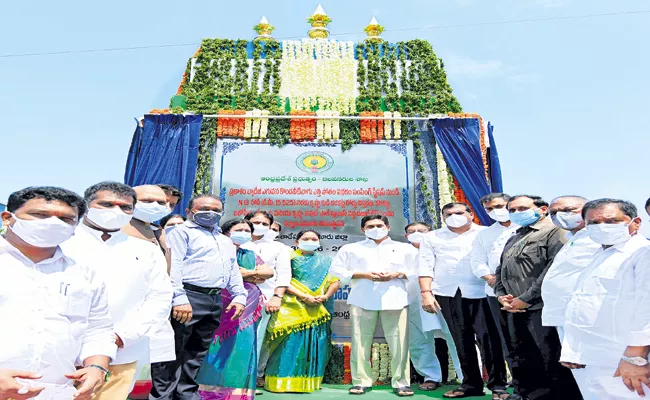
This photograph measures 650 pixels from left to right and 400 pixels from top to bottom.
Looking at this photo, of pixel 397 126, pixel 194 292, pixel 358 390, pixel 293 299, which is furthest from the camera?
pixel 397 126

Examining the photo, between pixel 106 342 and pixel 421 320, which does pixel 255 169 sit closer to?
pixel 421 320

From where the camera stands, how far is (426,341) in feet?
15.3

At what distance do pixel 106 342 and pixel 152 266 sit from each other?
610 millimetres

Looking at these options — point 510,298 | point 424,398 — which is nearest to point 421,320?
point 424,398

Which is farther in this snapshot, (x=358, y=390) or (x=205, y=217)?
(x=358, y=390)

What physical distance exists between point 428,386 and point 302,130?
3.38 m

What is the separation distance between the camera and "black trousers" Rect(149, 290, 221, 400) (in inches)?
120

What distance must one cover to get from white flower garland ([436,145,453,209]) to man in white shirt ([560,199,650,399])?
3721 millimetres

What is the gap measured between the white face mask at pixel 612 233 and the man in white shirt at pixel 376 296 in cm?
214

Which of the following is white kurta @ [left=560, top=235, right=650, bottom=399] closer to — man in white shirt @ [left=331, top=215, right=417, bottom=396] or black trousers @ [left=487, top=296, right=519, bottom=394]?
black trousers @ [left=487, top=296, right=519, bottom=394]

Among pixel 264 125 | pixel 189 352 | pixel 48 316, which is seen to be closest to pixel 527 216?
pixel 189 352

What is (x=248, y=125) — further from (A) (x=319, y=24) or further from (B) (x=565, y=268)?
(B) (x=565, y=268)

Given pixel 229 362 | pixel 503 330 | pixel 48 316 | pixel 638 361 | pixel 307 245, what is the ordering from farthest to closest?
pixel 307 245 < pixel 503 330 < pixel 229 362 < pixel 638 361 < pixel 48 316

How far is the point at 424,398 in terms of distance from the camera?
4121mm
